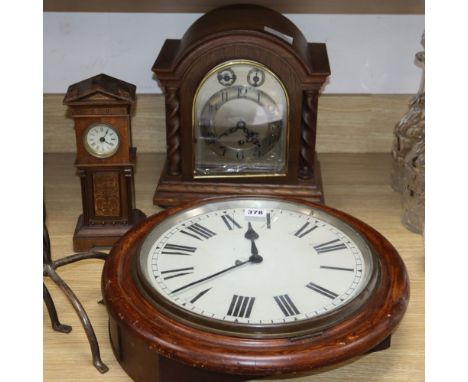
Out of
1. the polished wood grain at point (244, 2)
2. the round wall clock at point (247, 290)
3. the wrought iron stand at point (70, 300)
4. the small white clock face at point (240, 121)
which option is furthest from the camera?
the polished wood grain at point (244, 2)

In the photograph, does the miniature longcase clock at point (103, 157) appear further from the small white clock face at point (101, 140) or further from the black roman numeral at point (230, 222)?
the black roman numeral at point (230, 222)

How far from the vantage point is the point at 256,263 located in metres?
1.27

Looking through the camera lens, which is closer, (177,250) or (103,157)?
(177,250)

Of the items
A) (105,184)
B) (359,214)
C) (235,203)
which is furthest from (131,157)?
(359,214)

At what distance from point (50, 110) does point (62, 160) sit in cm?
12

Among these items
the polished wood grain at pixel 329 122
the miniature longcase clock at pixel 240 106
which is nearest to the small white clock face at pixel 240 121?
the miniature longcase clock at pixel 240 106

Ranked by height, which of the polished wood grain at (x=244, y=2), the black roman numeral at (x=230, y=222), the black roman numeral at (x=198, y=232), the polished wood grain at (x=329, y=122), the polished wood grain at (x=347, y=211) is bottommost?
the polished wood grain at (x=347, y=211)

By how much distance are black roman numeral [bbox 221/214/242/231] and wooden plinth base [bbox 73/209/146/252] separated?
9.3 inches

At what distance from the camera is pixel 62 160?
1.89 m

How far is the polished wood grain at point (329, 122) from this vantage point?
1.88 m

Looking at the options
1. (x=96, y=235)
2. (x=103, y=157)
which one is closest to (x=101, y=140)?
(x=103, y=157)

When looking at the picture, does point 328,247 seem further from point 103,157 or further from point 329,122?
point 329,122

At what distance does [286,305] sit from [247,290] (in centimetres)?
7

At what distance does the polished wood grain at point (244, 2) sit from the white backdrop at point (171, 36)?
0.01 metres
